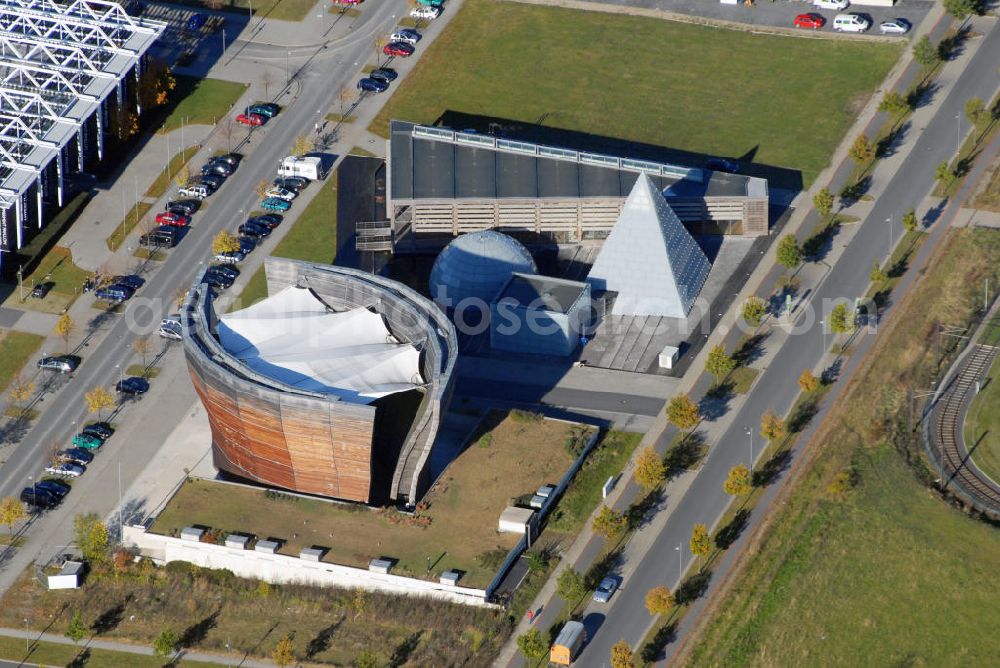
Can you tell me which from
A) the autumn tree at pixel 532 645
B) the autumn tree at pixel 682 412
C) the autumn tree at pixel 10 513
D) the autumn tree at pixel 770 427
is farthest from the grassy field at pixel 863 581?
the autumn tree at pixel 10 513

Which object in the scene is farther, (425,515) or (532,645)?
(425,515)

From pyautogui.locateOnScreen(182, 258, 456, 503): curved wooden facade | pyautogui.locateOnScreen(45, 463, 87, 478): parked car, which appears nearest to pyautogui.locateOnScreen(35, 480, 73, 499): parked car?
pyautogui.locateOnScreen(45, 463, 87, 478): parked car

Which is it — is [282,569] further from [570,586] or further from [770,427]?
[770,427]

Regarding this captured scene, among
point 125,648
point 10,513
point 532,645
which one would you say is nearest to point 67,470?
point 10,513

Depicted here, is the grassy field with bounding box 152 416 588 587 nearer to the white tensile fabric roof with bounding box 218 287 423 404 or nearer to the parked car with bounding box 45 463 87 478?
the white tensile fabric roof with bounding box 218 287 423 404

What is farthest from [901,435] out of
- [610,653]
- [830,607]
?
[610,653]

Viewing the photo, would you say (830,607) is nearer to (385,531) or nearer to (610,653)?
(610,653)

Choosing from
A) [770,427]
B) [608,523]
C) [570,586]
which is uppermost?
[770,427]
